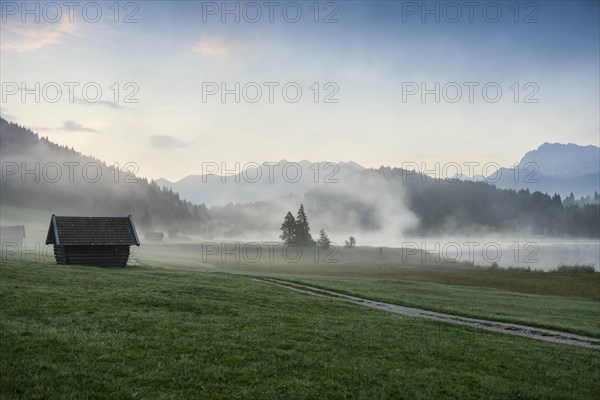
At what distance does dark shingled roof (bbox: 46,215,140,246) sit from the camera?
→ 53.9 m

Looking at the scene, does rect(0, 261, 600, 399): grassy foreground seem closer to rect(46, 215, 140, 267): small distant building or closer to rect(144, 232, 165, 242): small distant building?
rect(46, 215, 140, 267): small distant building

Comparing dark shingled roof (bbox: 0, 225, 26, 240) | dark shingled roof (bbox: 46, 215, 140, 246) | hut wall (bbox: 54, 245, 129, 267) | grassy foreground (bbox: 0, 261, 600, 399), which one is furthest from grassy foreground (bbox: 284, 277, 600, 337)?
dark shingled roof (bbox: 0, 225, 26, 240)

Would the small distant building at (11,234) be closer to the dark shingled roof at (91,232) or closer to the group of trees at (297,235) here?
the dark shingled roof at (91,232)

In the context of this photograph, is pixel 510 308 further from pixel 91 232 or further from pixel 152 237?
pixel 152 237

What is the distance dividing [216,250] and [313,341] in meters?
146

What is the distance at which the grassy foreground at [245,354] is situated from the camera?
14461 mm

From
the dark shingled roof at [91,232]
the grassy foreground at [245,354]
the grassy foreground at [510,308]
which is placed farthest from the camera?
the dark shingled roof at [91,232]

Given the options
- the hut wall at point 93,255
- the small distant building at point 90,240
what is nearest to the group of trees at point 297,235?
the small distant building at point 90,240

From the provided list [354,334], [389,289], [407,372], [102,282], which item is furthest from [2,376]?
[389,289]

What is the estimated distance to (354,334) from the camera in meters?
23.9

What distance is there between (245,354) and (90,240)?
1713 inches

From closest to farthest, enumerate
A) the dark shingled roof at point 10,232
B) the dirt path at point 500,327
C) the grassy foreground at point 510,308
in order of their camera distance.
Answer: the dirt path at point 500,327 → the grassy foreground at point 510,308 → the dark shingled roof at point 10,232

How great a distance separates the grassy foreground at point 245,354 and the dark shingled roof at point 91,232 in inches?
1001

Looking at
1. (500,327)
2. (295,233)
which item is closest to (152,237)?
(295,233)
